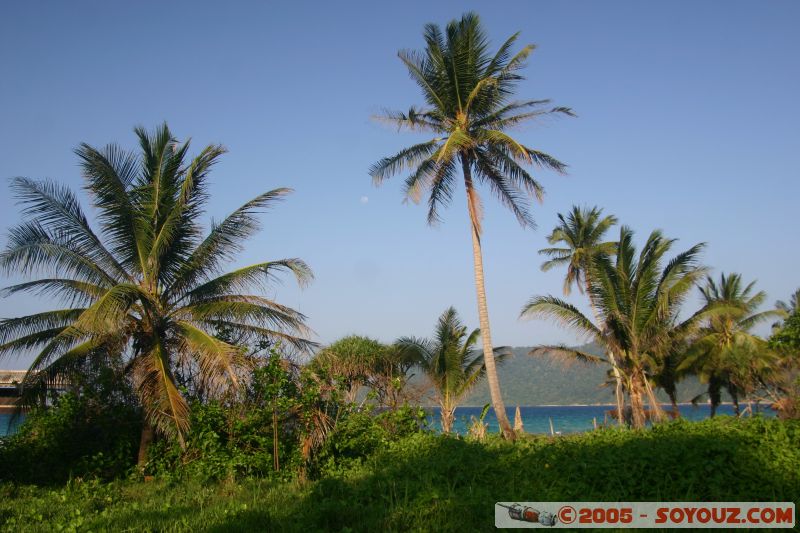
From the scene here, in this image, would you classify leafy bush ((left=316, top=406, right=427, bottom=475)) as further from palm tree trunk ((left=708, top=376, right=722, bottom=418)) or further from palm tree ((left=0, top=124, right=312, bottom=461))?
palm tree trunk ((left=708, top=376, right=722, bottom=418))

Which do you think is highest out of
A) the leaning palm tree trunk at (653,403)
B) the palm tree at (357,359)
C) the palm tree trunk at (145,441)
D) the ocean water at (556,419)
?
the palm tree at (357,359)

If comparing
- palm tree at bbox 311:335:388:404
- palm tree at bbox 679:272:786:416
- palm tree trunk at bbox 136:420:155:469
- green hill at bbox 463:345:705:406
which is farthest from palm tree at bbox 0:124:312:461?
green hill at bbox 463:345:705:406

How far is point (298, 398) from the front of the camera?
11531 mm

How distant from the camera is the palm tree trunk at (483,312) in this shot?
617 inches

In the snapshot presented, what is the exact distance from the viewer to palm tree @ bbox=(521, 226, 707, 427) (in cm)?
1933

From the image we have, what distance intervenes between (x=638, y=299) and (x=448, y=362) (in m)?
7.06

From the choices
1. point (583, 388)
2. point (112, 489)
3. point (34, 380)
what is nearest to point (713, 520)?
point (112, 489)

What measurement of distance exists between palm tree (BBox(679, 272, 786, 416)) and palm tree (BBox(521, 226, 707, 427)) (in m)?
4.09

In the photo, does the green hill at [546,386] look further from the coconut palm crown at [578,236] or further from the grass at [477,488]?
the grass at [477,488]

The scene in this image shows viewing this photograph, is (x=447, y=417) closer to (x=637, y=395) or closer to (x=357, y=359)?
(x=357, y=359)

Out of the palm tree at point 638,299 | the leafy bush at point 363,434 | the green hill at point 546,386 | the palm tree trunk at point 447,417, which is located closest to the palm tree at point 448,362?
the palm tree trunk at point 447,417

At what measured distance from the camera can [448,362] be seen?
2253 cm

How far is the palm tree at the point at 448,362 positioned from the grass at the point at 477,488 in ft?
42.5

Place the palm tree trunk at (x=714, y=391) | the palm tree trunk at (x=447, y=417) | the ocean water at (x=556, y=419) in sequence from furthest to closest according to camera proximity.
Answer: the palm tree trunk at (x=714, y=391) → the palm tree trunk at (x=447, y=417) → the ocean water at (x=556, y=419)
